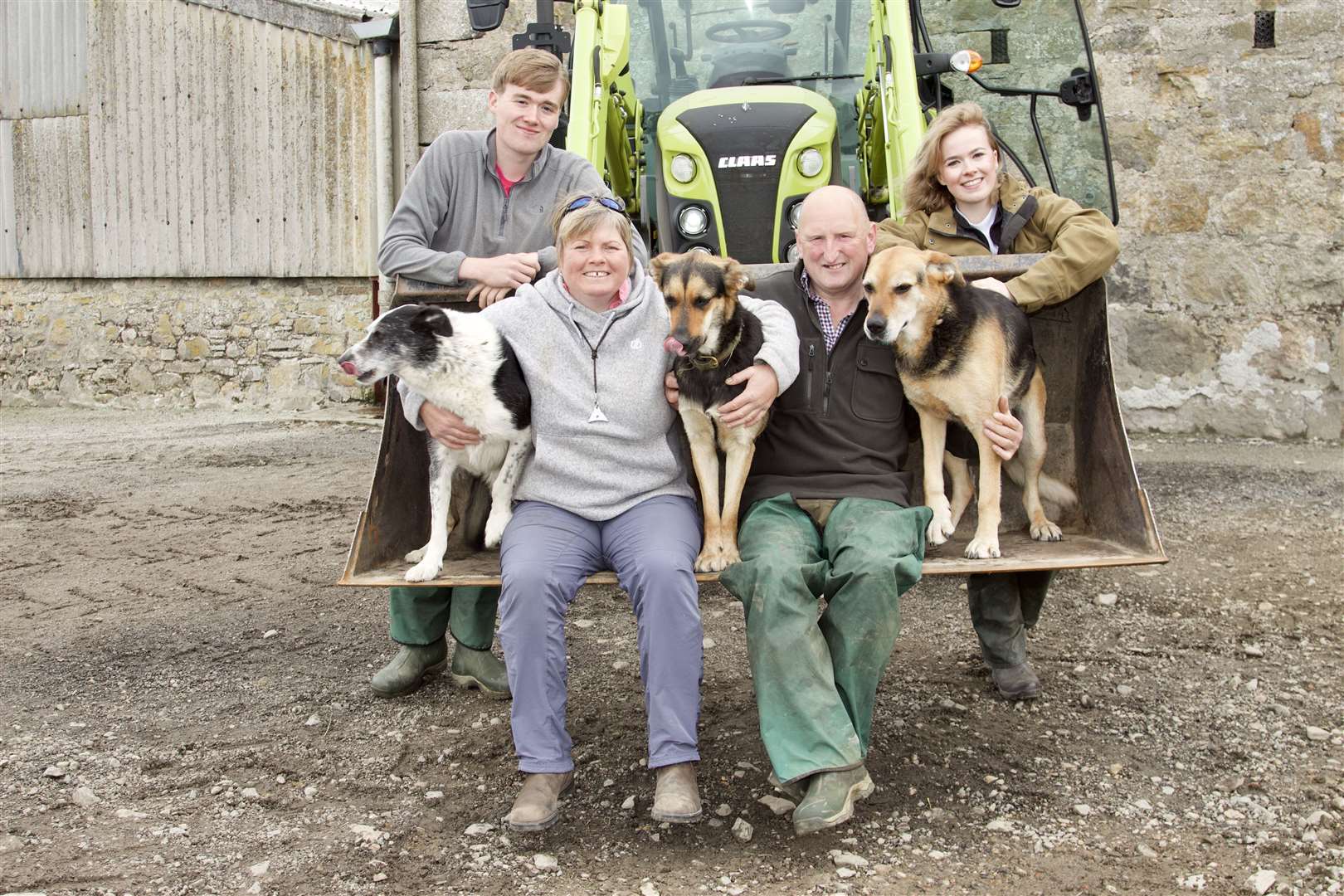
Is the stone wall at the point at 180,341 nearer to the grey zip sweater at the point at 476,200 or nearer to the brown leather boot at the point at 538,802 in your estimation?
the grey zip sweater at the point at 476,200

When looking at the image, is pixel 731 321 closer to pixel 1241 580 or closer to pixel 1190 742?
pixel 1190 742

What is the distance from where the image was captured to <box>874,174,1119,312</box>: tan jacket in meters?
3.43

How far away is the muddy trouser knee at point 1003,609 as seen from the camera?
3.56 m

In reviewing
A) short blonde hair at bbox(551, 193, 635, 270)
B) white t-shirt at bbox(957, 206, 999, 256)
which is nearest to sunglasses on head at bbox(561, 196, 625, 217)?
short blonde hair at bbox(551, 193, 635, 270)

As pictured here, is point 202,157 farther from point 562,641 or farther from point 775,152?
point 562,641

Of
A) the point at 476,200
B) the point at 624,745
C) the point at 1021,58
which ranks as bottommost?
the point at 624,745

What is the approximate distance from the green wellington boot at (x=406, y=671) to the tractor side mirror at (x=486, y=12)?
2407 millimetres

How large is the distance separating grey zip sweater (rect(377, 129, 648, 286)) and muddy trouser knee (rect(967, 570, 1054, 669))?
5.54ft

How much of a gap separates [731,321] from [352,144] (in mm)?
8199

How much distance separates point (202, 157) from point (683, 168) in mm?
7449

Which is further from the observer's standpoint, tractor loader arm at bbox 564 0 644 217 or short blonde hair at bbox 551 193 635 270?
tractor loader arm at bbox 564 0 644 217

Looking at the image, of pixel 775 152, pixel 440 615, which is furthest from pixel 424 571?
pixel 775 152

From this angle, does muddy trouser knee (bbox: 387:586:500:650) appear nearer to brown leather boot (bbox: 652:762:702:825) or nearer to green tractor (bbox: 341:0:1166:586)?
green tractor (bbox: 341:0:1166:586)

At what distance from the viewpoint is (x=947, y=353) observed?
3.22 meters
